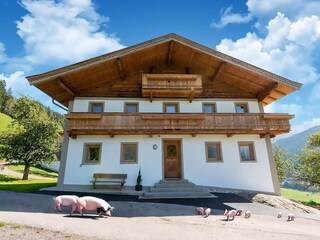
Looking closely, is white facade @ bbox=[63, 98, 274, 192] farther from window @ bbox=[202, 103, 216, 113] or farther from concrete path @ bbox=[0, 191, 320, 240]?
concrete path @ bbox=[0, 191, 320, 240]

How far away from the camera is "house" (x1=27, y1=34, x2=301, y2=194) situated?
12938 mm

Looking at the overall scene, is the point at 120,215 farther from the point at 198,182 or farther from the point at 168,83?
the point at 168,83

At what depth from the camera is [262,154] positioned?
1388 centimetres

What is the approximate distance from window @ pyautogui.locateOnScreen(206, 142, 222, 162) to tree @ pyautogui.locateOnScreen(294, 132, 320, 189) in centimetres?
885

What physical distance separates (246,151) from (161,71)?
26.9 ft

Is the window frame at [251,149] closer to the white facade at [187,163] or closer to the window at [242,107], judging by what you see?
the white facade at [187,163]

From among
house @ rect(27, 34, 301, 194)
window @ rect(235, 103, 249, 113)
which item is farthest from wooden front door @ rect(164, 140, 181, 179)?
window @ rect(235, 103, 249, 113)

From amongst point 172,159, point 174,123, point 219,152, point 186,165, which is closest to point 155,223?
point 186,165

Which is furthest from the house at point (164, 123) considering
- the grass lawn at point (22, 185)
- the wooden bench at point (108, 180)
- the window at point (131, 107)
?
the grass lawn at point (22, 185)

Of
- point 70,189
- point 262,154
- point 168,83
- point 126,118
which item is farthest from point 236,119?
point 70,189

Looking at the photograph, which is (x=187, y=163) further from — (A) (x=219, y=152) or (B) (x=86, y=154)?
(B) (x=86, y=154)

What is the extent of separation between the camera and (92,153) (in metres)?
13.5

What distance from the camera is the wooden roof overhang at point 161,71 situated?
43.3ft

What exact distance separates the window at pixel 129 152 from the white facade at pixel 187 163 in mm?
202
